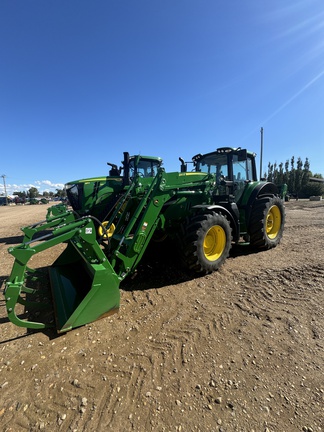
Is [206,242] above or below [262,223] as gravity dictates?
below

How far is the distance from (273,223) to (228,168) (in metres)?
2.16

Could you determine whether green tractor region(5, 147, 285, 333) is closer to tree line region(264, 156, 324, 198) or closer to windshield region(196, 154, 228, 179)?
windshield region(196, 154, 228, 179)

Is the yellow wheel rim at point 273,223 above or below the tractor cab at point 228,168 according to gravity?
below

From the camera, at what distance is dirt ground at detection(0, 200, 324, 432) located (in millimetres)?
1823

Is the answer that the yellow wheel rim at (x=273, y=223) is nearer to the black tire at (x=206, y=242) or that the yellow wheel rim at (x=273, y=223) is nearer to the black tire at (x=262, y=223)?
the black tire at (x=262, y=223)

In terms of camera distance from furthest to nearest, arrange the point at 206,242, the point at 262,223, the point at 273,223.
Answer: the point at 273,223 → the point at 262,223 → the point at 206,242

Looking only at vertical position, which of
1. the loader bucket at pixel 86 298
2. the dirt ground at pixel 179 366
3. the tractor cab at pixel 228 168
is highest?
the tractor cab at pixel 228 168

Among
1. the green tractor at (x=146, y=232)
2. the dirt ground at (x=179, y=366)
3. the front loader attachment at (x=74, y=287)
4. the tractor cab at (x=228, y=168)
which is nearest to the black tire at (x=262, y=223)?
the green tractor at (x=146, y=232)

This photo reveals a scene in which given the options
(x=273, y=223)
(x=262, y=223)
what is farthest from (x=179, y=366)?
(x=273, y=223)

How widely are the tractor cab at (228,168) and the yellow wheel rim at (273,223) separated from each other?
1.09 m

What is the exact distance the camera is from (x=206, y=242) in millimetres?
4711

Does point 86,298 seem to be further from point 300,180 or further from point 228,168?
point 300,180

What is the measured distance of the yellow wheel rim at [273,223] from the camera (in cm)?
662

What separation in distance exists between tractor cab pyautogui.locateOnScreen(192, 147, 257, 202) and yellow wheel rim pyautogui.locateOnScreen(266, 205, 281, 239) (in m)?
1.09
